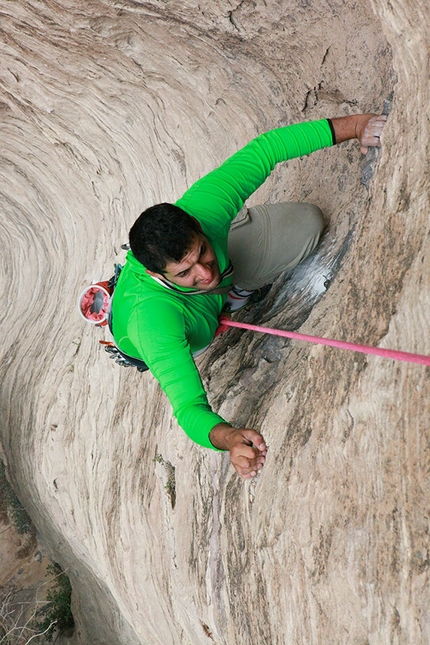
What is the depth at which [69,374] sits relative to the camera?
21.7ft

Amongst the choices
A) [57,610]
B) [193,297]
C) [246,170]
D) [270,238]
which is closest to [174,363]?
[193,297]

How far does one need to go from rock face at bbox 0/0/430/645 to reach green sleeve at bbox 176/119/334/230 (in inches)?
17.2

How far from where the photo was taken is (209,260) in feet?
9.74

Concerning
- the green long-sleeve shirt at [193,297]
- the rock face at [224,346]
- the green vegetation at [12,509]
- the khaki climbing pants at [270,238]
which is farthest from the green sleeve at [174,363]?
the green vegetation at [12,509]

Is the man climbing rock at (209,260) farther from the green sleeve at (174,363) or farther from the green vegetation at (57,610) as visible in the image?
the green vegetation at (57,610)

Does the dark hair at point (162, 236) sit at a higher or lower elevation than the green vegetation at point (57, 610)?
higher

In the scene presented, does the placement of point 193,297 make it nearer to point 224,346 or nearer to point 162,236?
point 162,236

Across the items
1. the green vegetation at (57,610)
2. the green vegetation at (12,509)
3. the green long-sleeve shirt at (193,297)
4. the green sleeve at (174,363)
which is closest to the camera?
the green sleeve at (174,363)

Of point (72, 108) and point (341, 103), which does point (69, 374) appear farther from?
point (341, 103)

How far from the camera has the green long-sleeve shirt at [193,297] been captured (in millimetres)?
2838

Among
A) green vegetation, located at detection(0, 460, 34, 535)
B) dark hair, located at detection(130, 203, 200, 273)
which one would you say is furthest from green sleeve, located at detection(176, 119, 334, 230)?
green vegetation, located at detection(0, 460, 34, 535)

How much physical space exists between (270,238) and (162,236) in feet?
3.98

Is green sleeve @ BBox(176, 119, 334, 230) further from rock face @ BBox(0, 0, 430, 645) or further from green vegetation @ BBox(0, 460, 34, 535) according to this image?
green vegetation @ BBox(0, 460, 34, 535)

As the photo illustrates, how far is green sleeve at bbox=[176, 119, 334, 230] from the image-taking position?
10.6ft
